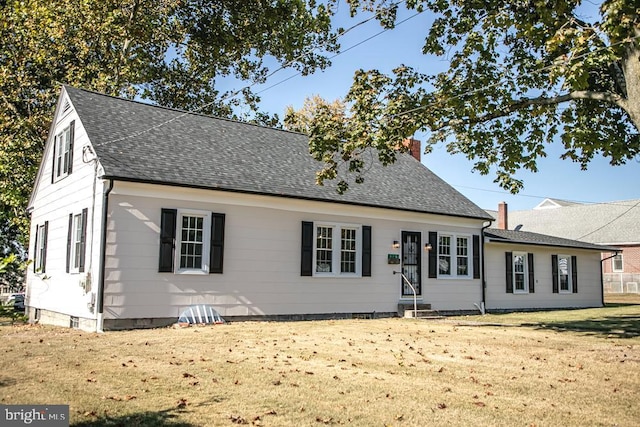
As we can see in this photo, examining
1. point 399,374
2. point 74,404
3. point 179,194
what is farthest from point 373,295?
point 74,404

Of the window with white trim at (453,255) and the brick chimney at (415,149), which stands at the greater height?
the brick chimney at (415,149)

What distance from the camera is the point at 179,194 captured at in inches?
571

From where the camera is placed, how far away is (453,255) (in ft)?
67.2

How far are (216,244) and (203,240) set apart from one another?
13.8 inches

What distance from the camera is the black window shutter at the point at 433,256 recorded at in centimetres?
1964

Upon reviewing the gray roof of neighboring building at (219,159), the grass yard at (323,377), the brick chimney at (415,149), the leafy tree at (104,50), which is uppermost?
the leafy tree at (104,50)

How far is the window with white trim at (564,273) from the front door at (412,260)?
958cm

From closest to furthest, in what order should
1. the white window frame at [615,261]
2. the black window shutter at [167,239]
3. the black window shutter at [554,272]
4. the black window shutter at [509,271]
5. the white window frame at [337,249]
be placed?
the black window shutter at [167,239]
the white window frame at [337,249]
the black window shutter at [509,271]
the black window shutter at [554,272]
the white window frame at [615,261]

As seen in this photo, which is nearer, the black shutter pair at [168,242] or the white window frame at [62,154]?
the black shutter pair at [168,242]

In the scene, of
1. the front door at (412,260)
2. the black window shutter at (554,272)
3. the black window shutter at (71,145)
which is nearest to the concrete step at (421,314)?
the front door at (412,260)

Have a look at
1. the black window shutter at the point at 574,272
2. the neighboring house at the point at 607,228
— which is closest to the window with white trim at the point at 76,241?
the black window shutter at the point at 574,272

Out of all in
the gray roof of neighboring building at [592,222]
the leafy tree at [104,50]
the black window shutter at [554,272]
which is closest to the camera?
the leafy tree at [104,50]

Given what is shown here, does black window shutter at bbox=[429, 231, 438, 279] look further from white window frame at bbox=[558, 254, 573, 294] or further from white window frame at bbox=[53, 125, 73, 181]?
white window frame at bbox=[53, 125, 73, 181]

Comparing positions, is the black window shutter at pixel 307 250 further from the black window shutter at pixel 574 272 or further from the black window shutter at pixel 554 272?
the black window shutter at pixel 574 272
